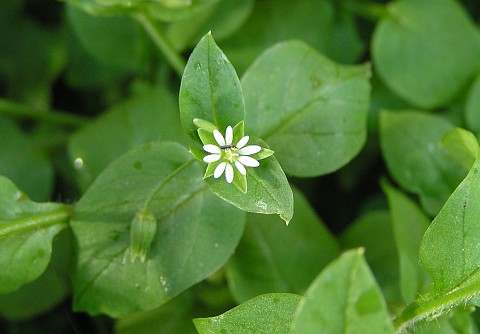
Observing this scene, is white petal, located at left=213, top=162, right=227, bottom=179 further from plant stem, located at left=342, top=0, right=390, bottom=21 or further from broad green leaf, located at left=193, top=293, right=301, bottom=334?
plant stem, located at left=342, top=0, right=390, bottom=21

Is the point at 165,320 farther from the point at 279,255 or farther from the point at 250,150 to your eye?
the point at 250,150

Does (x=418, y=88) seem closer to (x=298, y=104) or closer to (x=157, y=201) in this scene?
(x=298, y=104)

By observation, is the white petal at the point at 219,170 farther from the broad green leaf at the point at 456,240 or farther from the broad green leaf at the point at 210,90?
the broad green leaf at the point at 456,240

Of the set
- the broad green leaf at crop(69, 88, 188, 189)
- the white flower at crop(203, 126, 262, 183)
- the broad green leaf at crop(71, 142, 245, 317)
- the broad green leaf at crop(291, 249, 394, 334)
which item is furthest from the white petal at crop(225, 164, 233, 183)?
the broad green leaf at crop(69, 88, 188, 189)

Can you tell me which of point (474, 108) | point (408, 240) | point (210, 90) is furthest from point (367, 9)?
point (210, 90)

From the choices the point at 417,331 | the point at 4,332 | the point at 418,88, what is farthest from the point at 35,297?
the point at 418,88

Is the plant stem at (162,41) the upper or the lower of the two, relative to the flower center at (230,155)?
lower

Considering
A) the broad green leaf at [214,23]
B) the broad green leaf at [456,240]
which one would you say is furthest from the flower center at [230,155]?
the broad green leaf at [214,23]
